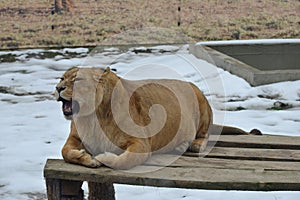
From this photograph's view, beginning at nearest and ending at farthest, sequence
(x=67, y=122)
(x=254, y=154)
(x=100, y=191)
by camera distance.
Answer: (x=254, y=154), (x=100, y=191), (x=67, y=122)

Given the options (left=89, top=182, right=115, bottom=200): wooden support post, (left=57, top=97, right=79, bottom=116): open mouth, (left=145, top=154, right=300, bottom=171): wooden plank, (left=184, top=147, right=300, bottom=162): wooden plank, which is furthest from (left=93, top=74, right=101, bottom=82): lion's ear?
(left=89, top=182, right=115, bottom=200): wooden support post

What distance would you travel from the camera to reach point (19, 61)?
32.4ft

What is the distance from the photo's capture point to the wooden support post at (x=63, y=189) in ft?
8.99

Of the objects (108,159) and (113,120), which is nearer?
(108,159)

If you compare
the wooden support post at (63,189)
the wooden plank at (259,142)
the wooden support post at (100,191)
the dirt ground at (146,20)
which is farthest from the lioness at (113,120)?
the dirt ground at (146,20)

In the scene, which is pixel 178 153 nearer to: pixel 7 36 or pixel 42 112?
pixel 42 112

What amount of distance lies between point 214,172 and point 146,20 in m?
13.7

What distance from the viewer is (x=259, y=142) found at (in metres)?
3.33

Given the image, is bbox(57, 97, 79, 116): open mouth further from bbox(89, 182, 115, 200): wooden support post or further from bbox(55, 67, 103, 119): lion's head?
bbox(89, 182, 115, 200): wooden support post

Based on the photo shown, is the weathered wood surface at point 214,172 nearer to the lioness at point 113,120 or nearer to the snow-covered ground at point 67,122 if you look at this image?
the lioness at point 113,120

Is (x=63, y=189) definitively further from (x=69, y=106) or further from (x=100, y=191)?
(x=100, y=191)

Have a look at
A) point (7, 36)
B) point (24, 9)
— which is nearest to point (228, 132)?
point (7, 36)

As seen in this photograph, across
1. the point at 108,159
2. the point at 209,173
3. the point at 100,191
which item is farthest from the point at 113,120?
the point at 100,191

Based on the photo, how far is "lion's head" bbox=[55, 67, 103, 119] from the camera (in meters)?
2.67
